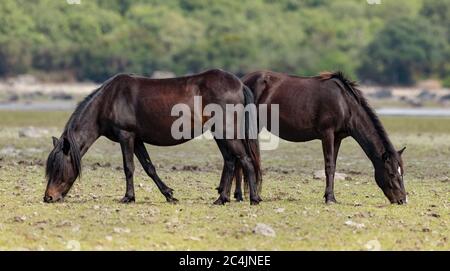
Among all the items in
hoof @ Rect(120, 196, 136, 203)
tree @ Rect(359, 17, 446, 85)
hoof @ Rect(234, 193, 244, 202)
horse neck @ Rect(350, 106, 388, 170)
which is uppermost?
horse neck @ Rect(350, 106, 388, 170)

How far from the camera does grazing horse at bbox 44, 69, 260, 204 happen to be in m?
15.4

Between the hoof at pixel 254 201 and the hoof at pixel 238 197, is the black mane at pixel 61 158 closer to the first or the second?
the hoof at pixel 238 197

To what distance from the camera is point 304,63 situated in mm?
85750

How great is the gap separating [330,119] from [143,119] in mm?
2552

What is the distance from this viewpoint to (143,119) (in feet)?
51.2

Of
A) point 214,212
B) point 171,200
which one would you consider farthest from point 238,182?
point 214,212

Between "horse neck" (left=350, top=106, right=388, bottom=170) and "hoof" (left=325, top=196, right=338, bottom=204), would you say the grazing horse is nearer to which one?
"hoof" (left=325, top=196, right=338, bottom=204)

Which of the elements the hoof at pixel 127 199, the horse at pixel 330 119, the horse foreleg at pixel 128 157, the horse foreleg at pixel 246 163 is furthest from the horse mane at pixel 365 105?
the hoof at pixel 127 199

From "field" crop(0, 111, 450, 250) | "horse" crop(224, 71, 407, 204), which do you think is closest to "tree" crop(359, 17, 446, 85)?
"field" crop(0, 111, 450, 250)

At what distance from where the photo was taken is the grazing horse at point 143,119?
50.4 ft

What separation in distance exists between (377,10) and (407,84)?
31.9 m

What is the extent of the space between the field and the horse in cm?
42

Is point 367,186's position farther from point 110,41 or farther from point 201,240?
point 110,41

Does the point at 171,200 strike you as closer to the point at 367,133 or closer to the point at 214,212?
the point at 214,212
